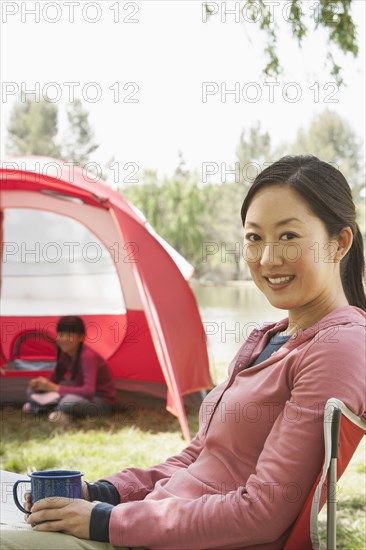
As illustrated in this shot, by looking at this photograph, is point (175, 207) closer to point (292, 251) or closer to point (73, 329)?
point (73, 329)

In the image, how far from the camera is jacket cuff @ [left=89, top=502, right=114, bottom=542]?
44.7 inches

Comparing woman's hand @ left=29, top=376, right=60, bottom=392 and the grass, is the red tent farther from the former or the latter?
woman's hand @ left=29, top=376, right=60, bottom=392

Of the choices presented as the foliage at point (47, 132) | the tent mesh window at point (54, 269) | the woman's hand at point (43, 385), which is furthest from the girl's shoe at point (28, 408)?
the foliage at point (47, 132)

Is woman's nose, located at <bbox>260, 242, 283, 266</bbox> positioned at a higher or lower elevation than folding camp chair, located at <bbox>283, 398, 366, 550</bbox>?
higher

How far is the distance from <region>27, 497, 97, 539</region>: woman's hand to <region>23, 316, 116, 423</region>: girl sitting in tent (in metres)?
3.20

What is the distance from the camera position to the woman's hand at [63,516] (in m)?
1.13

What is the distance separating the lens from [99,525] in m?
1.14

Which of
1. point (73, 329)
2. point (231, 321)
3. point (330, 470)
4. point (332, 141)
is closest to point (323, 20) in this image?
point (73, 329)

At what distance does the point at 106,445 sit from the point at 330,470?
117 inches

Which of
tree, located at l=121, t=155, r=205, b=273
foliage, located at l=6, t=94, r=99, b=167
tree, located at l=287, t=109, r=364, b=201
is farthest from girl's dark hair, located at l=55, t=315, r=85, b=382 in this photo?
foliage, located at l=6, t=94, r=99, b=167

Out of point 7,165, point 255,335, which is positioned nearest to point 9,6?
point 7,165

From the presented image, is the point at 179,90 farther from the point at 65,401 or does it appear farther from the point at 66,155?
the point at 66,155

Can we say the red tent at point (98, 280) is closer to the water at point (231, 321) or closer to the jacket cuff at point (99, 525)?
the water at point (231, 321)

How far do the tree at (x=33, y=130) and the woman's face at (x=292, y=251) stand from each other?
138 ft
